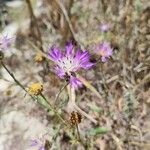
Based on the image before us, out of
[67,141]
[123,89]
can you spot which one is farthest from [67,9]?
[67,141]

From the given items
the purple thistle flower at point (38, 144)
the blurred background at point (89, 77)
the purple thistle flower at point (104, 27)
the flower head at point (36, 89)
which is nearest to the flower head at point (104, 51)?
the blurred background at point (89, 77)

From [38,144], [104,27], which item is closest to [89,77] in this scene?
[104,27]

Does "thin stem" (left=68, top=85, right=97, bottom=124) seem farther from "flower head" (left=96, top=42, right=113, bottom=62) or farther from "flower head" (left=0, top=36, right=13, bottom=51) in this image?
"flower head" (left=0, top=36, right=13, bottom=51)

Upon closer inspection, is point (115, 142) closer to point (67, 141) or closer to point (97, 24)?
point (67, 141)

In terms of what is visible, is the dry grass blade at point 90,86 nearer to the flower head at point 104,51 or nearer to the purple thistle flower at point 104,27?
the flower head at point 104,51

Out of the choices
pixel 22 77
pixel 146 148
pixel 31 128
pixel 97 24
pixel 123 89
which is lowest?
pixel 146 148

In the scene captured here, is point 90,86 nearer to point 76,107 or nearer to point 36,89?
point 76,107

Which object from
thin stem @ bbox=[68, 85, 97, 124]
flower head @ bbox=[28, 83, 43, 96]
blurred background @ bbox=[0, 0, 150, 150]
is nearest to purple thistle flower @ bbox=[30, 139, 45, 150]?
blurred background @ bbox=[0, 0, 150, 150]
